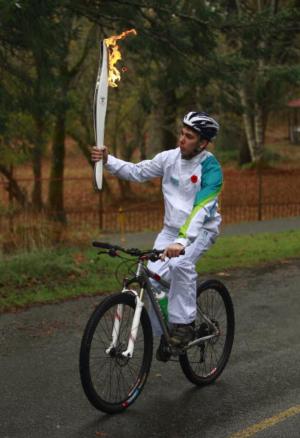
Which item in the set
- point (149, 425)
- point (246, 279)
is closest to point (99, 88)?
point (149, 425)

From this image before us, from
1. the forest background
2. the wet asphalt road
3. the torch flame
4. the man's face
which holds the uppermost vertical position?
the forest background

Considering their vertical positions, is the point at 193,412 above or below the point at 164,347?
below

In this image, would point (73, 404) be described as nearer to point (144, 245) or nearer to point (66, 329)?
point (66, 329)

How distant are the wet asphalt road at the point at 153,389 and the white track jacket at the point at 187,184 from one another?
1139mm

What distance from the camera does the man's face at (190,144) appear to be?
17.0 ft

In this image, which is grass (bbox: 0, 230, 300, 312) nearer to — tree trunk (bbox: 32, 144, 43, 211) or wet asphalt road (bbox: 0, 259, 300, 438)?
wet asphalt road (bbox: 0, 259, 300, 438)

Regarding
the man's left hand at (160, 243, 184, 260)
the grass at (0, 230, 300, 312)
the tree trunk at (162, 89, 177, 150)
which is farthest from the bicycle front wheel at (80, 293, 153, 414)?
the tree trunk at (162, 89, 177, 150)

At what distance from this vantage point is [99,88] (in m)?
4.90

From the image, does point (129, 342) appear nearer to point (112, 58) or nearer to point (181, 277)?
point (181, 277)

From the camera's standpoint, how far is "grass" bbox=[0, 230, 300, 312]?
8.55 m

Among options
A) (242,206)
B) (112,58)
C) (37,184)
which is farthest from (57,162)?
(112,58)

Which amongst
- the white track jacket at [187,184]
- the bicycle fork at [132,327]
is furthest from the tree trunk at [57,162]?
the bicycle fork at [132,327]

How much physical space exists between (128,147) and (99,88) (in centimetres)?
2050

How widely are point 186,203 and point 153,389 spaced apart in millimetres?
1321
